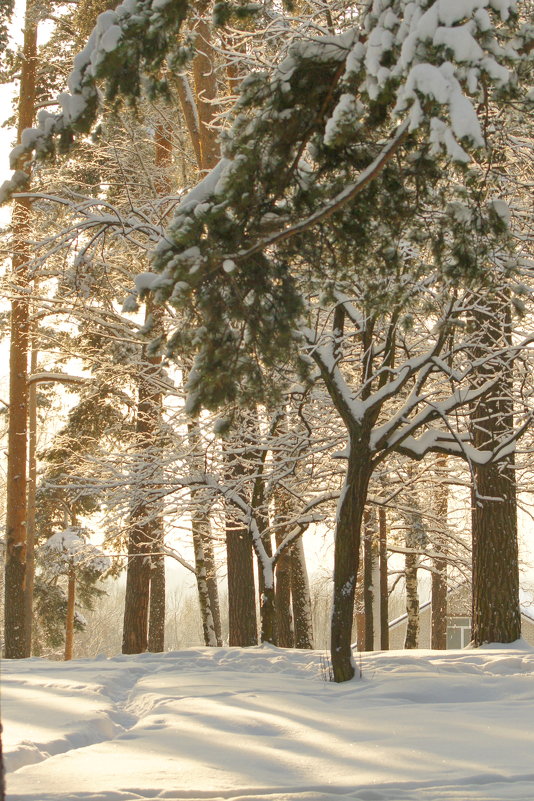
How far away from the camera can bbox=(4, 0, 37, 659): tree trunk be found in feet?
49.0

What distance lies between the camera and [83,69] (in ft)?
17.7

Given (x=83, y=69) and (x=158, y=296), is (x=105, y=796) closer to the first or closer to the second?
(x=158, y=296)

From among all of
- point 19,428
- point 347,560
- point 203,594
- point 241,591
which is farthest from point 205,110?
point 203,594

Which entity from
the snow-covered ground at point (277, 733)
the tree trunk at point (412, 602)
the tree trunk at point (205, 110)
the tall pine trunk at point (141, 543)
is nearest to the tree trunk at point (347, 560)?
the snow-covered ground at point (277, 733)

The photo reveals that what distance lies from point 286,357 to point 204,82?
Result: 781cm

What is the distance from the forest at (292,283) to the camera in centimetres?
536

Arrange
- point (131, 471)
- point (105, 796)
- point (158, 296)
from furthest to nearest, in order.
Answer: point (131, 471) → point (158, 296) → point (105, 796)

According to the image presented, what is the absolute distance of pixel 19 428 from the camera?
16.2 meters

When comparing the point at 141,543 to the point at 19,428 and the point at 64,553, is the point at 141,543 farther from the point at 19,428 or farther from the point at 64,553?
the point at 64,553

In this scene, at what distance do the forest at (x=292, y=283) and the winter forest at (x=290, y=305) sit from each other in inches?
1.4

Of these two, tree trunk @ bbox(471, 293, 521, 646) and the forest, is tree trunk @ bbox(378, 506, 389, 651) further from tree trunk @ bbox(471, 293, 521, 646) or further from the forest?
tree trunk @ bbox(471, 293, 521, 646)

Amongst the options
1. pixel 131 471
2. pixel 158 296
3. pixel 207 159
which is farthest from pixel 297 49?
pixel 131 471

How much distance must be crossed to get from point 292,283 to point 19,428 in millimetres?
11203

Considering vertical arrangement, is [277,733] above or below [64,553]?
below
